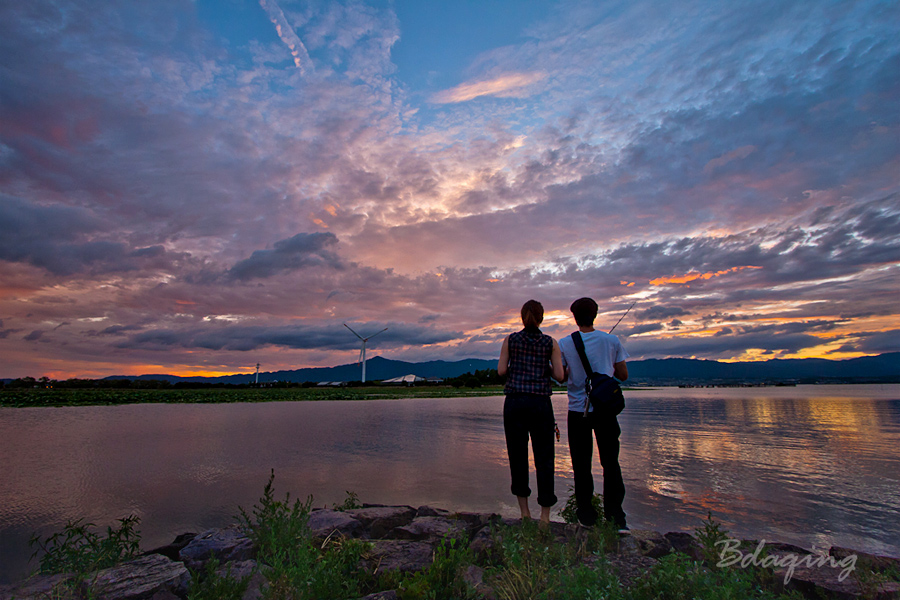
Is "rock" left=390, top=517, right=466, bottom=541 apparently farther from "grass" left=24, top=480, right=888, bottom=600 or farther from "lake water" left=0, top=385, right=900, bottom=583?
"lake water" left=0, top=385, right=900, bottom=583

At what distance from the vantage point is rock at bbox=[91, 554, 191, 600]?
14.4 ft

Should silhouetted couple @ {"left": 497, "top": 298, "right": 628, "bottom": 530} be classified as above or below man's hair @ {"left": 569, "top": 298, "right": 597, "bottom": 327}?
below

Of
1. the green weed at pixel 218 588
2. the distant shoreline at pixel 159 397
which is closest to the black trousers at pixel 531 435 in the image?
the green weed at pixel 218 588

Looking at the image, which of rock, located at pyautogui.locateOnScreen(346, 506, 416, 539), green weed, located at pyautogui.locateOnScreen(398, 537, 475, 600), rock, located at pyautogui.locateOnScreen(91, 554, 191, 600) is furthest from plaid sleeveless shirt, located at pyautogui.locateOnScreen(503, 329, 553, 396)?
rock, located at pyautogui.locateOnScreen(91, 554, 191, 600)

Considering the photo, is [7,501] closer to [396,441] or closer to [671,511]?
[396,441]

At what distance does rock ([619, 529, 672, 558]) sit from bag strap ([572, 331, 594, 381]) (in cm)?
211

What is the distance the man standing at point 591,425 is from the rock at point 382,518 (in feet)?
8.90

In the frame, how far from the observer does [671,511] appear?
26.3ft

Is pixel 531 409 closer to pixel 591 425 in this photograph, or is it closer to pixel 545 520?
pixel 591 425

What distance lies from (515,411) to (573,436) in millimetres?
1080

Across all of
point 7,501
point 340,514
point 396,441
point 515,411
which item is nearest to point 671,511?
point 515,411

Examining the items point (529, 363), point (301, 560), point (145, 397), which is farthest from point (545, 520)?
point (145, 397)

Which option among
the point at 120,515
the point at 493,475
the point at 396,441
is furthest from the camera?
the point at 396,441

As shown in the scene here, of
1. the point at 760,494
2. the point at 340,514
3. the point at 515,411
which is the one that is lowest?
the point at 760,494
